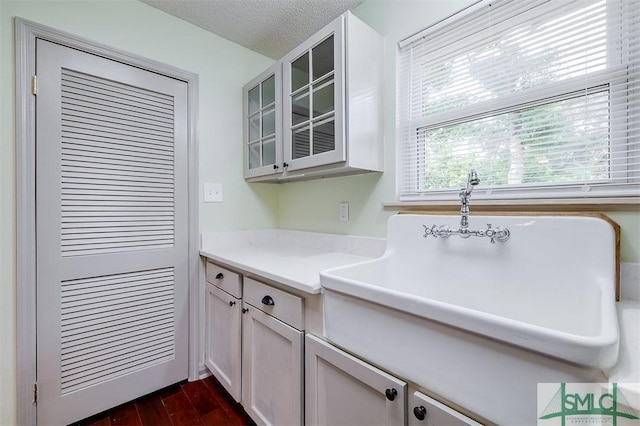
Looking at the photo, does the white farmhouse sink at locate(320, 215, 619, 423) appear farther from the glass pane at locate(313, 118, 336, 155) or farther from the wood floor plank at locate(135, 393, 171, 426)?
the wood floor plank at locate(135, 393, 171, 426)

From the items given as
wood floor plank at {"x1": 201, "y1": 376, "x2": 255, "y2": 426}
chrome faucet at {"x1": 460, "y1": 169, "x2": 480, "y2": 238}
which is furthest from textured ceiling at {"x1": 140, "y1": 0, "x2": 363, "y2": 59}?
wood floor plank at {"x1": 201, "y1": 376, "x2": 255, "y2": 426}

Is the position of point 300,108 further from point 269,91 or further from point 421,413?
point 421,413

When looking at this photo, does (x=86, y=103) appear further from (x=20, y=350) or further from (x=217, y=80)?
(x=20, y=350)

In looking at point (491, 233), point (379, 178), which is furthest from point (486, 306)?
point (379, 178)

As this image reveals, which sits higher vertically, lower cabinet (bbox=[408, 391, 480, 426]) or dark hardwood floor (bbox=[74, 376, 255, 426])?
lower cabinet (bbox=[408, 391, 480, 426])

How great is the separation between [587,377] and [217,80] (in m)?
2.31

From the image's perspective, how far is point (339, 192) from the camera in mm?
1816

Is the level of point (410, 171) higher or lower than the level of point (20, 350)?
higher

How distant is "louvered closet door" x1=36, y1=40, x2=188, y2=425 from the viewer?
1.43 metres

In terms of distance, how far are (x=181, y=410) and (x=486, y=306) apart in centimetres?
169

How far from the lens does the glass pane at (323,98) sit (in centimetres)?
144

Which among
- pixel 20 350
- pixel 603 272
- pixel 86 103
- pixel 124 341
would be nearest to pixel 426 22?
pixel 603 272

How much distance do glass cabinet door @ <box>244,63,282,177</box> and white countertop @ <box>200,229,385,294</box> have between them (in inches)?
20.2

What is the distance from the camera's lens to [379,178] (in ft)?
5.22
